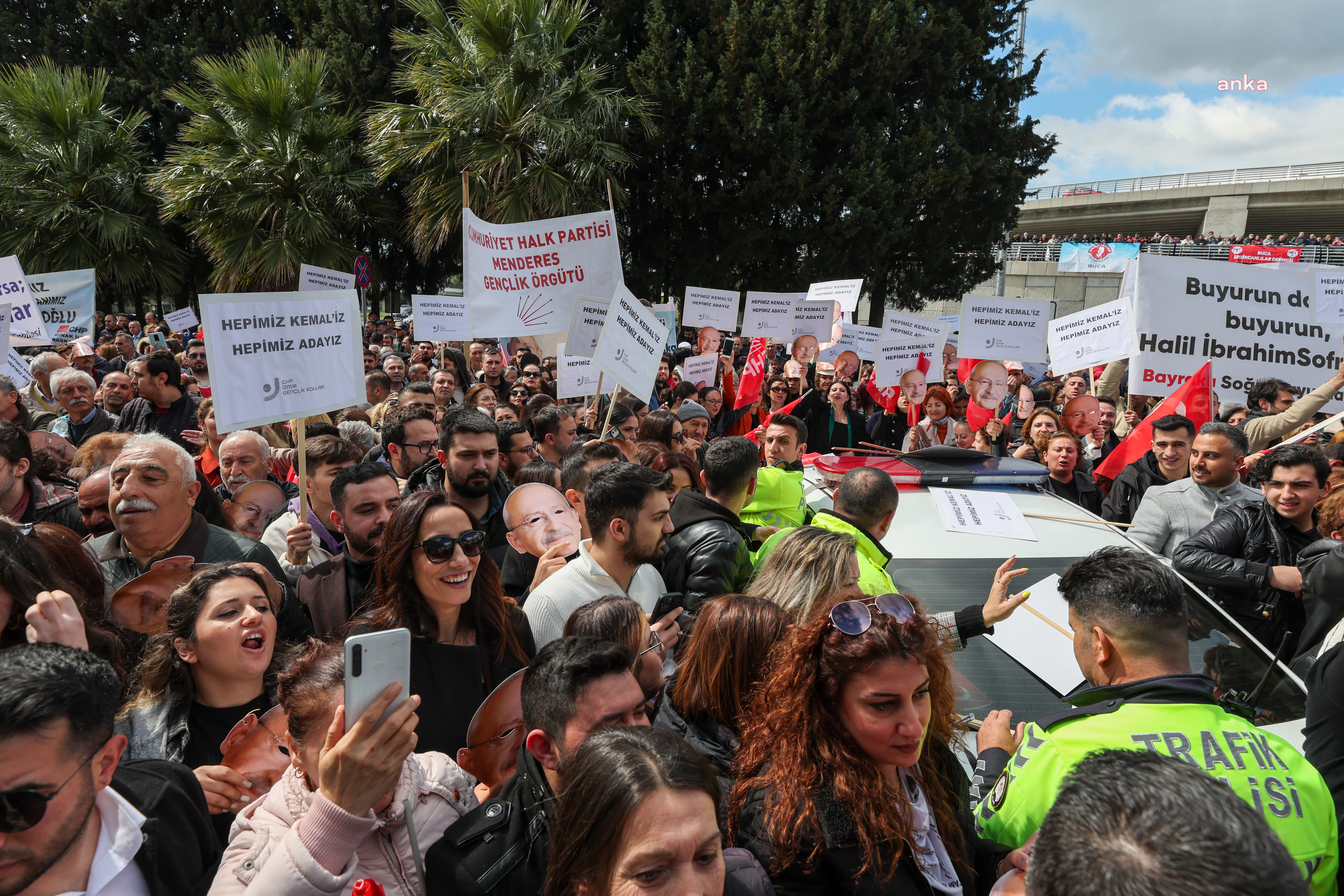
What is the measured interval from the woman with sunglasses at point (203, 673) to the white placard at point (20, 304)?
6.44 meters

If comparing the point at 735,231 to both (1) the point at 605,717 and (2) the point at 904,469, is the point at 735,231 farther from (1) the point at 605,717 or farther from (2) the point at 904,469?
(1) the point at 605,717

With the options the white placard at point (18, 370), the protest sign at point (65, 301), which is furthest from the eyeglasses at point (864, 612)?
the protest sign at point (65, 301)

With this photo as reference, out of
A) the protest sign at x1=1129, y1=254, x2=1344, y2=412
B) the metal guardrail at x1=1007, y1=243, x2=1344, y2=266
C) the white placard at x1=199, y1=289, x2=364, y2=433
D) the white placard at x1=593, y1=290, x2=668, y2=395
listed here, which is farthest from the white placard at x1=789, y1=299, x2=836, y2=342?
the metal guardrail at x1=1007, y1=243, x2=1344, y2=266

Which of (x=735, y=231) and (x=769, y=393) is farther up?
(x=735, y=231)

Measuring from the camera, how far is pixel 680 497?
157 inches

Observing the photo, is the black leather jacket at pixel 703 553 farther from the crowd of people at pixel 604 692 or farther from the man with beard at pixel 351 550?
the man with beard at pixel 351 550

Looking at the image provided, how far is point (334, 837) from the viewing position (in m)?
1.64

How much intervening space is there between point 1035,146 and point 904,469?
23.4 metres

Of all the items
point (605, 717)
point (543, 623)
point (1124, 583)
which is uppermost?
point (1124, 583)

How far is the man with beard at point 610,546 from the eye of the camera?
3234 mm

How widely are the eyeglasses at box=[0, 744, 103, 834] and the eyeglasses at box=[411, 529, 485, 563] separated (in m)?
1.36

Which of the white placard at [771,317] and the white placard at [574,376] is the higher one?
the white placard at [771,317]

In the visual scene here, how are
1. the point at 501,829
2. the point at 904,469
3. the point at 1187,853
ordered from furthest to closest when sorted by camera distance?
the point at 904,469
the point at 501,829
the point at 1187,853

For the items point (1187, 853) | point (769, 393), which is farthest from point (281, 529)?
point (769, 393)
